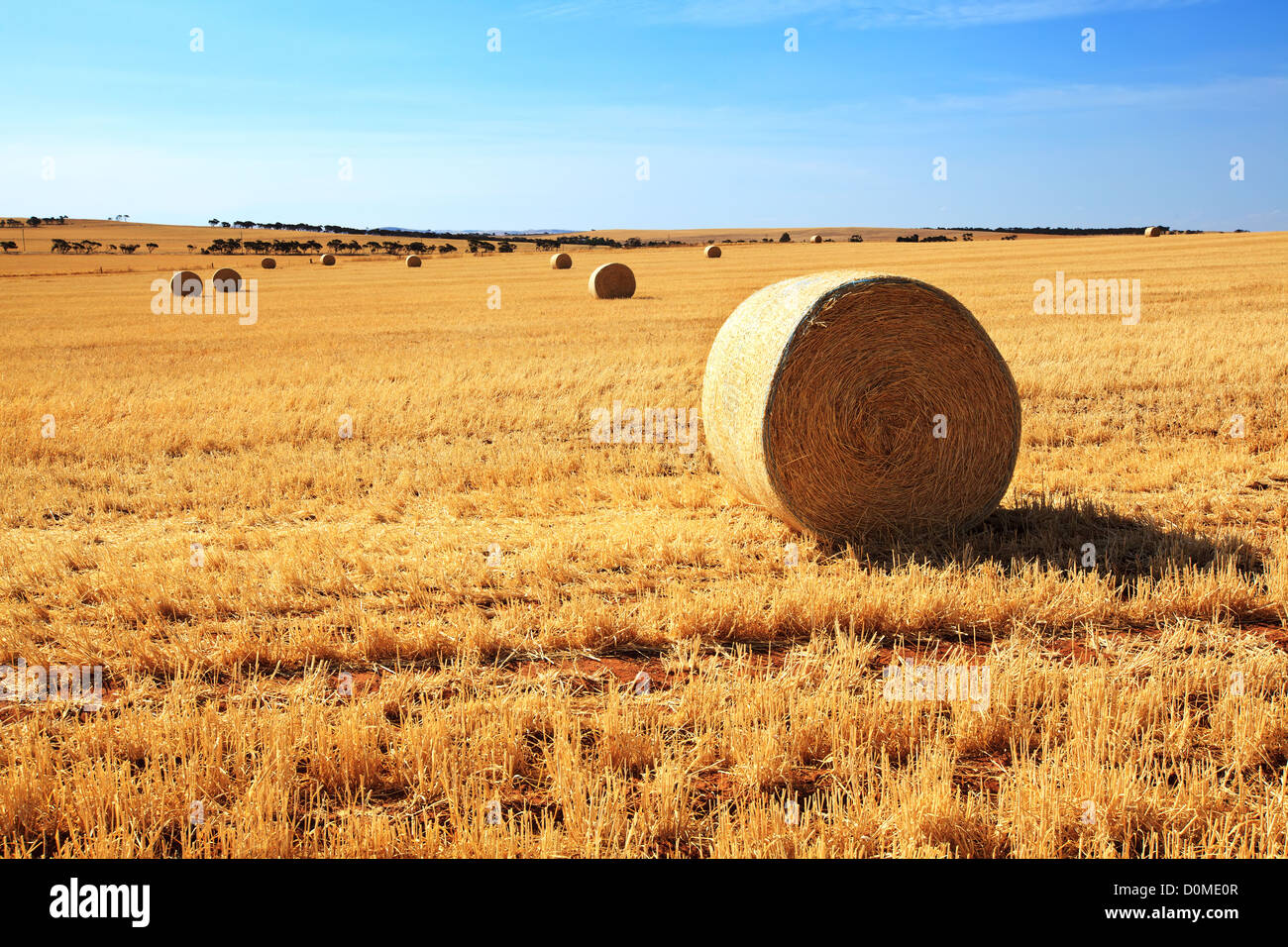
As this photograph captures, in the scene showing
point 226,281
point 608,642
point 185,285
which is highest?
point 226,281

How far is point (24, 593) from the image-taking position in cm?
588

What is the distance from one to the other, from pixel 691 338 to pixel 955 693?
14.4 meters

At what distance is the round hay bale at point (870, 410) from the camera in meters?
6.58

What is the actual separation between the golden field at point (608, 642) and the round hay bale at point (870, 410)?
1.08 ft

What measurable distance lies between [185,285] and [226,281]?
1472mm

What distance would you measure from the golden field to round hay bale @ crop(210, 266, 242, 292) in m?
23.4

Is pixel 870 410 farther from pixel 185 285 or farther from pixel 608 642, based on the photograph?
pixel 185 285

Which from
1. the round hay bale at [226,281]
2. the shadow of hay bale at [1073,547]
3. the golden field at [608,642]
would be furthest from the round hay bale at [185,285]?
the shadow of hay bale at [1073,547]

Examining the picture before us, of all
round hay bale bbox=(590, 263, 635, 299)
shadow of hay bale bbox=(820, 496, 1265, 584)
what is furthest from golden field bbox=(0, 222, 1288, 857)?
round hay bale bbox=(590, 263, 635, 299)

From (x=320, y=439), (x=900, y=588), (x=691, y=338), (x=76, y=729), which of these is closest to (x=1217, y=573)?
(x=900, y=588)

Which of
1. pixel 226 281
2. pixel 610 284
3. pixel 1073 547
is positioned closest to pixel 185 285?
pixel 226 281

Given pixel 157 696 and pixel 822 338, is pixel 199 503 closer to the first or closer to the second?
pixel 157 696

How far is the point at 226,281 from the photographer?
115 ft

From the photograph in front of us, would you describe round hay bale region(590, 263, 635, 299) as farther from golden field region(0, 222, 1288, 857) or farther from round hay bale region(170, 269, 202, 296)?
golden field region(0, 222, 1288, 857)
